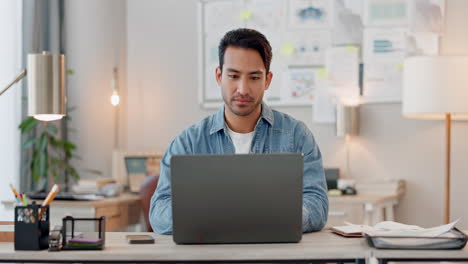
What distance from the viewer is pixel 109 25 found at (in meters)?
4.80

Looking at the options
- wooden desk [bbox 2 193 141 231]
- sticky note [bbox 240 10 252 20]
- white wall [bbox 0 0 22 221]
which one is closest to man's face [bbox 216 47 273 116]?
wooden desk [bbox 2 193 141 231]

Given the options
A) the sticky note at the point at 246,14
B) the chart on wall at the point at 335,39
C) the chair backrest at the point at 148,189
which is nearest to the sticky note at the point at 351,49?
the chart on wall at the point at 335,39

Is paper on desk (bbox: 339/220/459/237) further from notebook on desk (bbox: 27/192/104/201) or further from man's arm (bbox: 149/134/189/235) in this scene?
notebook on desk (bbox: 27/192/104/201)

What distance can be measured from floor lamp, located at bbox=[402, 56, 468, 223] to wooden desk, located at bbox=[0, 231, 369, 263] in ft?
6.96

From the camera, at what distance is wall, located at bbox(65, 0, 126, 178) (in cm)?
462

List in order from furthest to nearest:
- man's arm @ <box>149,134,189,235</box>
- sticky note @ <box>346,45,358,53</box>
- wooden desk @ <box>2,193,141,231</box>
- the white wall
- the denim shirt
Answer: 1. sticky note @ <box>346,45,358,53</box>
2. the white wall
3. wooden desk @ <box>2,193,141,231</box>
4. the denim shirt
5. man's arm @ <box>149,134,189,235</box>

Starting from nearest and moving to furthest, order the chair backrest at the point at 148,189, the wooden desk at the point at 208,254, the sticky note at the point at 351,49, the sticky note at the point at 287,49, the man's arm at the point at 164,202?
the wooden desk at the point at 208,254 → the man's arm at the point at 164,202 → the chair backrest at the point at 148,189 → the sticky note at the point at 351,49 → the sticky note at the point at 287,49

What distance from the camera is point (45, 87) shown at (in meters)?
1.99

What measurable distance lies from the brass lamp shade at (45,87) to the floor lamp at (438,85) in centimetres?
238

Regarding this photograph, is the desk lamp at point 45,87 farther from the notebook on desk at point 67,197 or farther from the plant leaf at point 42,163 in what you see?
the plant leaf at point 42,163

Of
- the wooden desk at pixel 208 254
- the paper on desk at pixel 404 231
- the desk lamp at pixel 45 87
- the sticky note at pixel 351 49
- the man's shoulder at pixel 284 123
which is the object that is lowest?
the wooden desk at pixel 208 254

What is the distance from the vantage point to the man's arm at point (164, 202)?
2135mm

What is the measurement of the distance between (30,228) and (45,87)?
0.41 meters

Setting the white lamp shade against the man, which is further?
the white lamp shade
